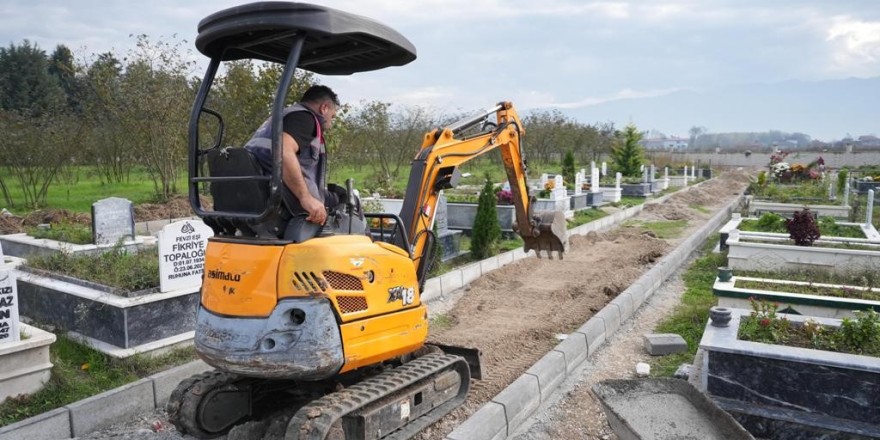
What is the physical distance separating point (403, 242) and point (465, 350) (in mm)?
1167

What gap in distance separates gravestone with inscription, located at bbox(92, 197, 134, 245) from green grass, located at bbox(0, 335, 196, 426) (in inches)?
105

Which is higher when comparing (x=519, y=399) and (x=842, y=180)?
(x=842, y=180)

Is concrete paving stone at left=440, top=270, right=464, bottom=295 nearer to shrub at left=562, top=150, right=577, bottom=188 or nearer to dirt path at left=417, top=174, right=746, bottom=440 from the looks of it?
dirt path at left=417, top=174, right=746, bottom=440

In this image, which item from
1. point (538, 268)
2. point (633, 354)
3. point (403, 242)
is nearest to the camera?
point (403, 242)

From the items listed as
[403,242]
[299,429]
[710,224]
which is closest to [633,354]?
[403,242]

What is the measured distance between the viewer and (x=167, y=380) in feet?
18.1

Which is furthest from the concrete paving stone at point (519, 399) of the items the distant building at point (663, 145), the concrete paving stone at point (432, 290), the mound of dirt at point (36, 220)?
the distant building at point (663, 145)

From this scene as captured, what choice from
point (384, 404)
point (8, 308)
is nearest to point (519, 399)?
point (384, 404)

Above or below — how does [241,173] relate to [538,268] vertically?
above

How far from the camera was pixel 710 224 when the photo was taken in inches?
658

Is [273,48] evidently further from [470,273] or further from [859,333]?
Result: [470,273]

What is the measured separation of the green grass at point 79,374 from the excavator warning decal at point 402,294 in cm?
265

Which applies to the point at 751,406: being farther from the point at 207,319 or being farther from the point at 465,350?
the point at 207,319

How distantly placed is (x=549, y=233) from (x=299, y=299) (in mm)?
3671
